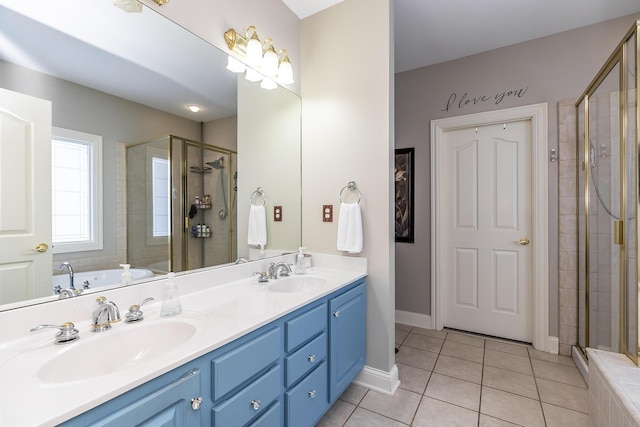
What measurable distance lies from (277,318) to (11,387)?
75 centimetres

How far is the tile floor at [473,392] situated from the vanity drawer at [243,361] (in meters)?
0.80

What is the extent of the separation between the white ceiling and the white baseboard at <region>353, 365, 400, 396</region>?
226 centimetres

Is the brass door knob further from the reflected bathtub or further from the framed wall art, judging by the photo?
the framed wall art

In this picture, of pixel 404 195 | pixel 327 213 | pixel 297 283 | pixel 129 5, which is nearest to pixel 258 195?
pixel 327 213

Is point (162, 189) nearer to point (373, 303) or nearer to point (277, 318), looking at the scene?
point (277, 318)

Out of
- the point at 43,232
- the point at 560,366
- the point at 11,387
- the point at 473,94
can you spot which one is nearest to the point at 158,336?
the point at 11,387

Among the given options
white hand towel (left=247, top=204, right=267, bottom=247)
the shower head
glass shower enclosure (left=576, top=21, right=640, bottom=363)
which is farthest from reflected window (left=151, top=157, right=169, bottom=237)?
glass shower enclosure (left=576, top=21, right=640, bottom=363)

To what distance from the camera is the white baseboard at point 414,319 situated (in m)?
2.93

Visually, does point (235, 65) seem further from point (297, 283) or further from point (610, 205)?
point (610, 205)

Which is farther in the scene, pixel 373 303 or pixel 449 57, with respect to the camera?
pixel 449 57

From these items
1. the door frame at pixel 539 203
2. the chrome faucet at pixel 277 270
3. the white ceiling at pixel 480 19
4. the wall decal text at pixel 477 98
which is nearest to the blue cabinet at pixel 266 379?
the chrome faucet at pixel 277 270

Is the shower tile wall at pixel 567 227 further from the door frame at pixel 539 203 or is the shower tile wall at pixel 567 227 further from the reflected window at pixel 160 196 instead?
the reflected window at pixel 160 196

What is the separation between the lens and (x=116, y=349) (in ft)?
3.31

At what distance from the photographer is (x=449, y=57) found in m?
2.79
